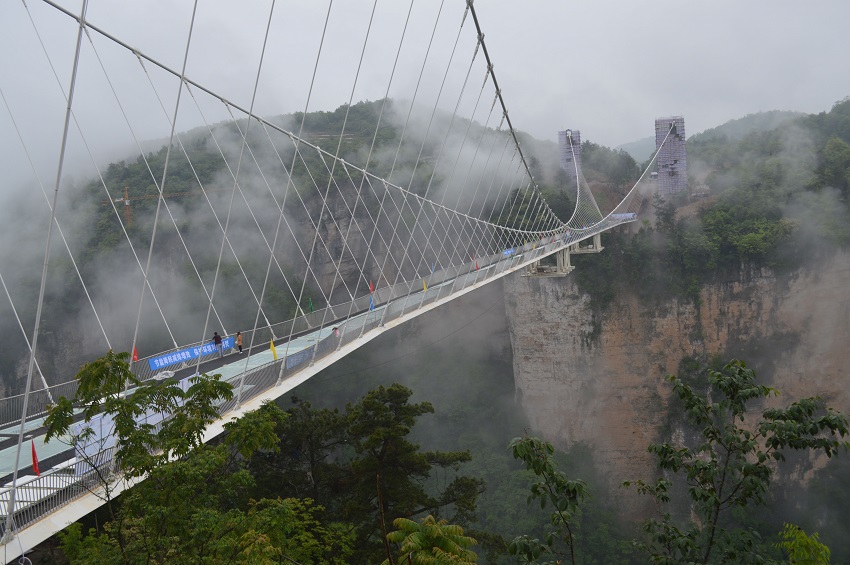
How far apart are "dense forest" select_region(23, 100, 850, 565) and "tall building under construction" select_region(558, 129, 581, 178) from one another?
0.86m

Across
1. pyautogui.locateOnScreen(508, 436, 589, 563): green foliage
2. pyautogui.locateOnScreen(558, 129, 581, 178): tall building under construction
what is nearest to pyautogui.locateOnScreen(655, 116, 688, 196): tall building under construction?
pyautogui.locateOnScreen(558, 129, 581, 178): tall building under construction

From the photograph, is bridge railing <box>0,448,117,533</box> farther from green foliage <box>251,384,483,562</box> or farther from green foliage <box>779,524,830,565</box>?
green foliage <box>251,384,483,562</box>

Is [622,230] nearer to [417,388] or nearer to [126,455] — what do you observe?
[417,388]

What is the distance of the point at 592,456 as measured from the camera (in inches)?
914

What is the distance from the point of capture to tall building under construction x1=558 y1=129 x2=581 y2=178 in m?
31.3

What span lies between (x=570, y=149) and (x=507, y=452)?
51.1ft

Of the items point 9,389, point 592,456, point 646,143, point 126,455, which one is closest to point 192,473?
point 126,455

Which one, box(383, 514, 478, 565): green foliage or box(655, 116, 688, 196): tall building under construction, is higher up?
box(655, 116, 688, 196): tall building under construction

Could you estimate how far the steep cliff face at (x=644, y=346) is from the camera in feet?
72.3

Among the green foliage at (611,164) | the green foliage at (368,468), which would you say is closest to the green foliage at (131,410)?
the green foliage at (368,468)

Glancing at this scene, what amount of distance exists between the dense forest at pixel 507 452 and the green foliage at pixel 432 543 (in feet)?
0.05

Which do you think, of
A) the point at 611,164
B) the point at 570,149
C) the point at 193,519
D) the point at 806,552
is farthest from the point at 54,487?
the point at 611,164

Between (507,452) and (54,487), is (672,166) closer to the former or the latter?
(507,452)

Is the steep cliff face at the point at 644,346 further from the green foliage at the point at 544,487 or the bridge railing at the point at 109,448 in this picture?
the green foliage at the point at 544,487
